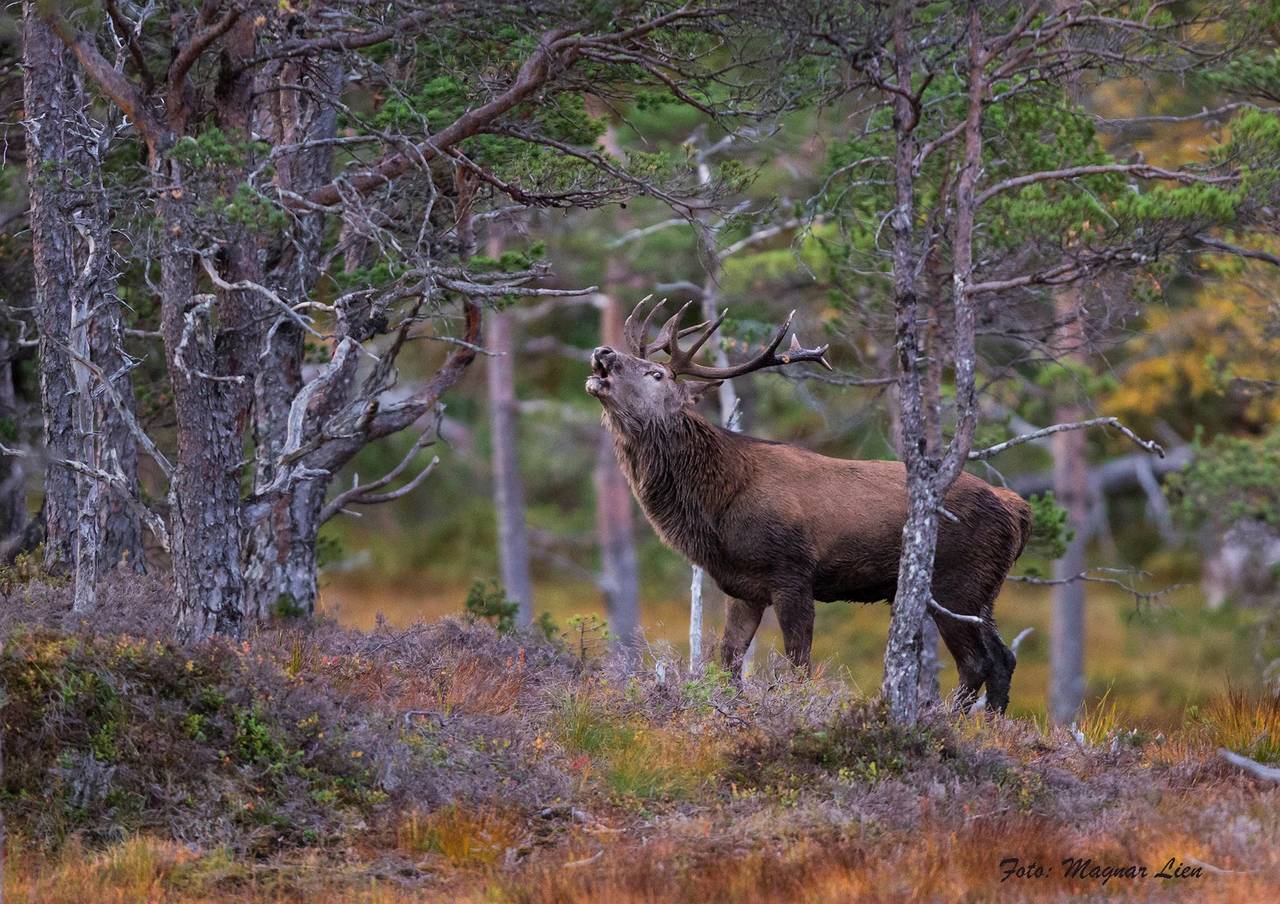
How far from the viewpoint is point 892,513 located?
1085 centimetres

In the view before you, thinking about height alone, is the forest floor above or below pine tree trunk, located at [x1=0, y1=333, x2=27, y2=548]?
below

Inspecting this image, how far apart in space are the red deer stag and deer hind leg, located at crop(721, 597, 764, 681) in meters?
0.01

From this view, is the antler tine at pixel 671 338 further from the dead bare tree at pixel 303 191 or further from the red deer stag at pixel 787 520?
the dead bare tree at pixel 303 191

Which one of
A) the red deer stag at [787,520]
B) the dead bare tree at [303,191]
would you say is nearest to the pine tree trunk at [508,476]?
the dead bare tree at [303,191]

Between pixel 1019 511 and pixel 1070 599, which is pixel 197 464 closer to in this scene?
pixel 1019 511

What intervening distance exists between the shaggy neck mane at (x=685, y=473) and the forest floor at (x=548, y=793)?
6.11 feet

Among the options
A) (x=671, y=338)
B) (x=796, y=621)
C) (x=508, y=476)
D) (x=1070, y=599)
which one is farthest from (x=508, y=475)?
(x=796, y=621)

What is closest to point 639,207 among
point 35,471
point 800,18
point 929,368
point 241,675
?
point 929,368

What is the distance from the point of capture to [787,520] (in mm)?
10750

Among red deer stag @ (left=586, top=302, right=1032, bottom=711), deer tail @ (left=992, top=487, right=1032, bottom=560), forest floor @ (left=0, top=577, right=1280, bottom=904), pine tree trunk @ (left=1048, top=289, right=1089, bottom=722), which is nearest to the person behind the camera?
forest floor @ (left=0, top=577, right=1280, bottom=904)

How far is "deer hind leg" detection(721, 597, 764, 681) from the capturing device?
10828 millimetres

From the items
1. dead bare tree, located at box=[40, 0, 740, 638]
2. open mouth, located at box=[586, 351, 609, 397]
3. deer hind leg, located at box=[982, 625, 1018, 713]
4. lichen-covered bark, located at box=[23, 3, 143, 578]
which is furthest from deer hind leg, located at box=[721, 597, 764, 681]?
lichen-covered bark, located at box=[23, 3, 143, 578]

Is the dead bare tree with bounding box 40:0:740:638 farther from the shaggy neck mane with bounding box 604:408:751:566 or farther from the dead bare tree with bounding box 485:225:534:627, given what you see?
the dead bare tree with bounding box 485:225:534:627

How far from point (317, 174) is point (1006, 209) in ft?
18.1
